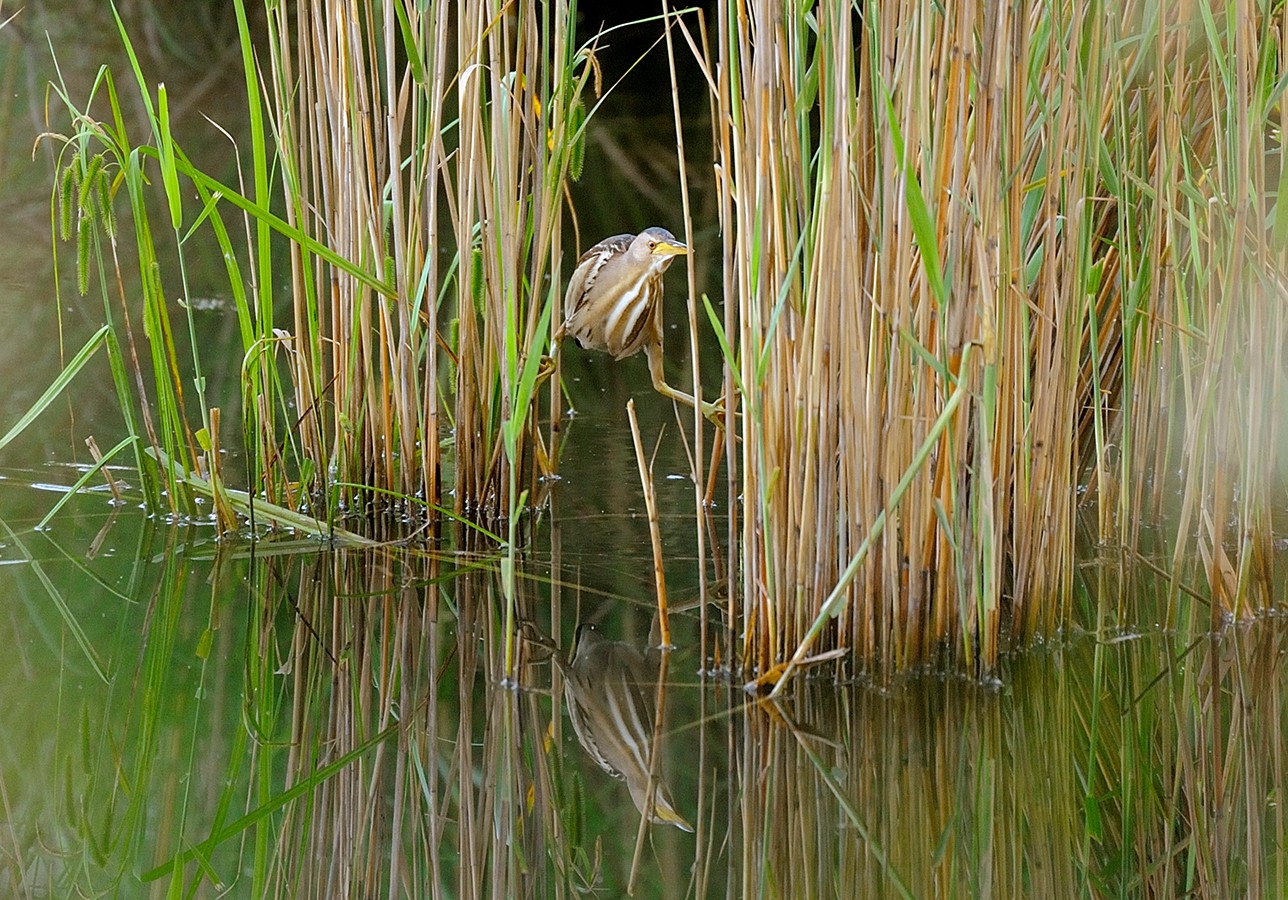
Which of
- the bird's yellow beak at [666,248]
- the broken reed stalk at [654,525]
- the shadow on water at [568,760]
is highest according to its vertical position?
the bird's yellow beak at [666,248]

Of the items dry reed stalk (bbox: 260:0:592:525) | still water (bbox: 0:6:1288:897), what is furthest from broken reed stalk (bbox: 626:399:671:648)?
dry reed stalk (bbox: 260:0:592:525)

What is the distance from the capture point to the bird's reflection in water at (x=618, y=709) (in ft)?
5.01

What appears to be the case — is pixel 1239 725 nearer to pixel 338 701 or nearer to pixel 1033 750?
pixel 1033 750

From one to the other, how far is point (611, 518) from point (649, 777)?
0.88 m

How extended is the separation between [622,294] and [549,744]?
114 cm

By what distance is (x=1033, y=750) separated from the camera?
159 centimetres

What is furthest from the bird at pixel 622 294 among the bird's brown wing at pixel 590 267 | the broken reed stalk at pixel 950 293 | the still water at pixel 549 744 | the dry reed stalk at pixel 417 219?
the broken reed stalk at pixel 950 293

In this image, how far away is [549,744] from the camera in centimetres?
161

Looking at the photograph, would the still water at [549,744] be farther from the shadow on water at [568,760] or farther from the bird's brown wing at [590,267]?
the bird's brown wing at [590,267]

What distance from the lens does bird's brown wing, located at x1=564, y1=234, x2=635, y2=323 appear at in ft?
8.68

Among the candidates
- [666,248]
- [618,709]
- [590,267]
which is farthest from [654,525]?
[590,267]

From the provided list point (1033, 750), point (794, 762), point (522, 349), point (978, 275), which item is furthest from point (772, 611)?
point (522, 349)

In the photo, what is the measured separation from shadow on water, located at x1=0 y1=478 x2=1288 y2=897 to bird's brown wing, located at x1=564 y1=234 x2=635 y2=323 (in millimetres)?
821

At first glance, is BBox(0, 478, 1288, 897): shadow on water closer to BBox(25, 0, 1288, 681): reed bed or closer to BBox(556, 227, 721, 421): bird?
BBox(25, 0, 1288, 681): reed bed
